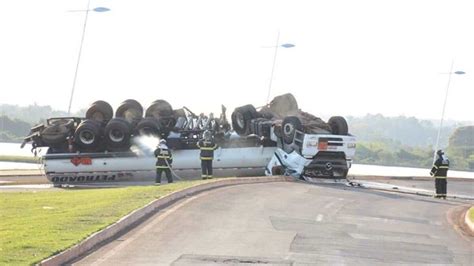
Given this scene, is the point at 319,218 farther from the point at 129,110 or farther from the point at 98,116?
the point at 129,110

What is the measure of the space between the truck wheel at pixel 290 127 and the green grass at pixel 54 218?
7612 mm

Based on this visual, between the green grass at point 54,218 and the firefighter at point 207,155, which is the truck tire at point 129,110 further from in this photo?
the green grass at point 54,218

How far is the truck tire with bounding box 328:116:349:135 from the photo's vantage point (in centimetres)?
2758

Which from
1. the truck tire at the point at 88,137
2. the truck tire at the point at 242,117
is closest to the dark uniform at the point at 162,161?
the truck tire at the point at 88,137

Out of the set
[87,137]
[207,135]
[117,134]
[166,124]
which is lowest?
[87,137]

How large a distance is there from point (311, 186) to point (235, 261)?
1358cm

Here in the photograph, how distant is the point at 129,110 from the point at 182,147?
3.26 metres

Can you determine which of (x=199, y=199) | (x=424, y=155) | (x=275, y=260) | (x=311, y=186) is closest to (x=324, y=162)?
(x=311, y=186)

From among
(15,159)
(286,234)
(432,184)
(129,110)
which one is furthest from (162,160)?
(15,159)

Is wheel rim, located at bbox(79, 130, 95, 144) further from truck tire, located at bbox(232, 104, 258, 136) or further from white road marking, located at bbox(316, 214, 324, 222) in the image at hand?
white road marking, located at bbox(316, 214, 324, 222)

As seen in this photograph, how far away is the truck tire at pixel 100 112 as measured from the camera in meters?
28.3

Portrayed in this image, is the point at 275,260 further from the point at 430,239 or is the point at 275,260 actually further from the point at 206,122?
the point at 206,122

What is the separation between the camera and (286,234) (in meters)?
12.8

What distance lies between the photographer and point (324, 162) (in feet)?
85.8
